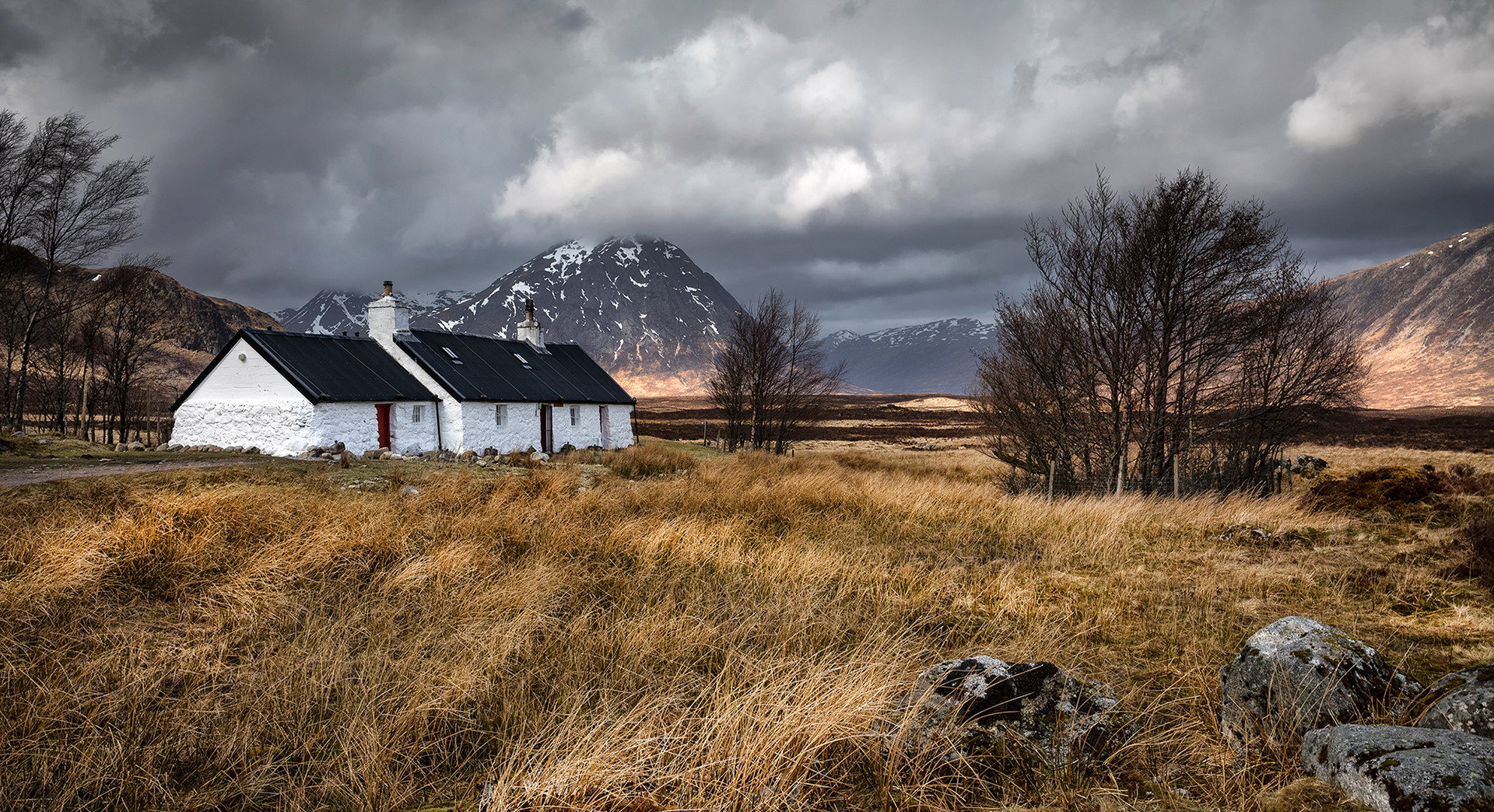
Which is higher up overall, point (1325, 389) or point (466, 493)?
point (1325, 389)

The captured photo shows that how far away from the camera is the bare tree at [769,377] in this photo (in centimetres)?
2991

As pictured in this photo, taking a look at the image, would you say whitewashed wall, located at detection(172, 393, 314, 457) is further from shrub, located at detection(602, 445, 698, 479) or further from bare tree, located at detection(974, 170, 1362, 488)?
bare tree, located at detection(974, 170, 1362, 488)

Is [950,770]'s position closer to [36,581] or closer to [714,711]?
[714,711]

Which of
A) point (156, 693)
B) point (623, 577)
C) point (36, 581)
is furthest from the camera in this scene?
point (623, 577)

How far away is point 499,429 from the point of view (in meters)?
29.3

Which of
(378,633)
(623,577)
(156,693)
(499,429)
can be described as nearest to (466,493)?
(623,577)

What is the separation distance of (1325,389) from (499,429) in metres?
28.3

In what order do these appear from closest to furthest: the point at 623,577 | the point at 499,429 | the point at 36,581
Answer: the point at 36,581
the point at 623,577
the point at 499,429

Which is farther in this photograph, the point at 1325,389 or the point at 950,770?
the point at 1325,389

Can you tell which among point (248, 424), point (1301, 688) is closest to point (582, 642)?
point (1301, 688)

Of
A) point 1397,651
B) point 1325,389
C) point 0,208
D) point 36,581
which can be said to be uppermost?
point 0,208

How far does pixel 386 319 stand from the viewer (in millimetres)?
28609

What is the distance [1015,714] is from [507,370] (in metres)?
30.9

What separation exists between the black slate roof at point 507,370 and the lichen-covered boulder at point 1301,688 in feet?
89.8
